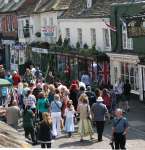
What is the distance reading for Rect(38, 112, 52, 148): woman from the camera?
51.5 feet

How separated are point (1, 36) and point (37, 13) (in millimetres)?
12432

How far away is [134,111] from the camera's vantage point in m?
26.2

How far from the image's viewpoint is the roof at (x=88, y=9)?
115ft

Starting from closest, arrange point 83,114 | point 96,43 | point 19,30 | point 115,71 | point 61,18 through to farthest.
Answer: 1. point 83,114
2. point 115,71
3. point 96,43
4. point 61,18
5. point 19,30

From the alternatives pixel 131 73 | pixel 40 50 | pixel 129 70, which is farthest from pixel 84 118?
pixel 40 50

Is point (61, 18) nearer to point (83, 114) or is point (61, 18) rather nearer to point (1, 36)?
point (1, 36)

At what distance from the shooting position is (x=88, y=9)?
124ft

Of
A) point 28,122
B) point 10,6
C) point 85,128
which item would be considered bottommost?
point 85,128

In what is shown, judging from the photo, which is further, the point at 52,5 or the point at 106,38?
the point at 52,5

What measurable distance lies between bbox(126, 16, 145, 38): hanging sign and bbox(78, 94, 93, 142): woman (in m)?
7.00

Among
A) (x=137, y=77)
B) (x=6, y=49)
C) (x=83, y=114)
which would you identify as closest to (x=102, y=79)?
(x=137, y=77)

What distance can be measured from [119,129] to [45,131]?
211 centimetres

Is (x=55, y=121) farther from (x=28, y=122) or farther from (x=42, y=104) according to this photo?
(x=28, y=122)

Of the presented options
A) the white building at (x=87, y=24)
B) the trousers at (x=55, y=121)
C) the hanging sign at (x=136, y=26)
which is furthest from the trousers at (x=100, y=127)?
the white building at (x=87, y=24)
